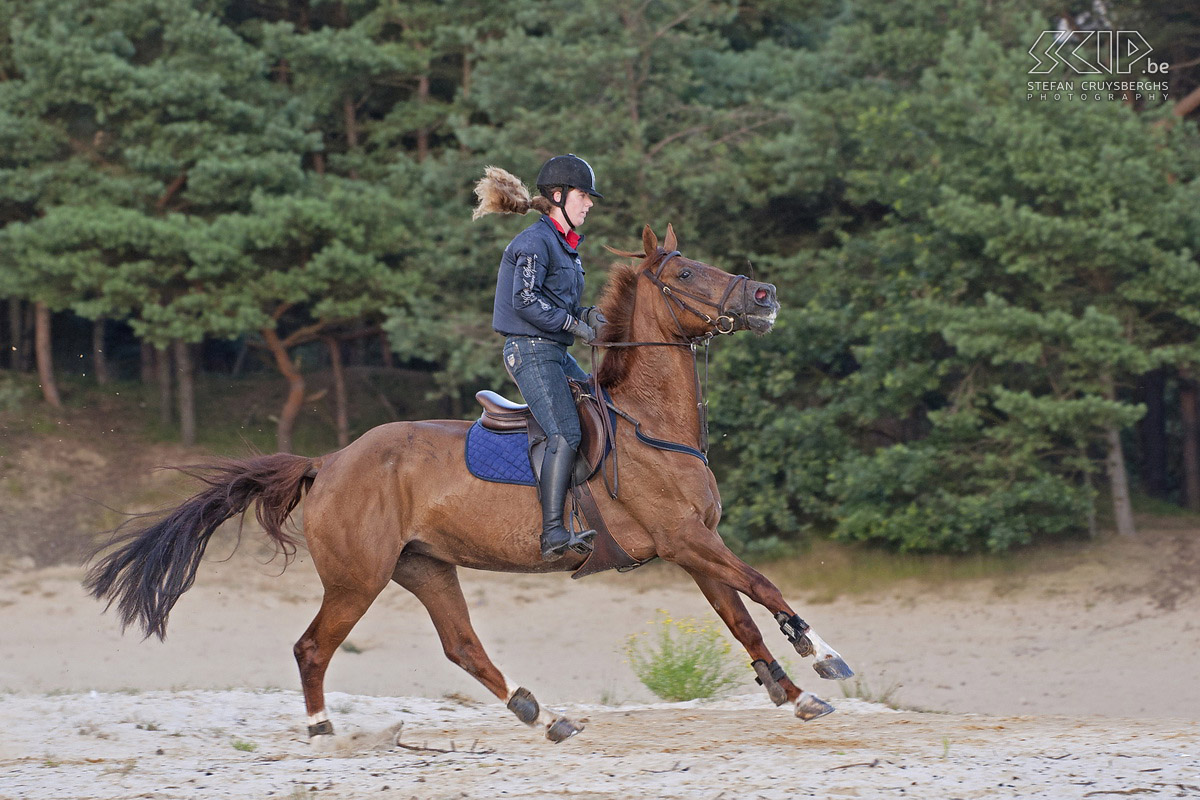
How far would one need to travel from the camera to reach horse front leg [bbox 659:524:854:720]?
6238mm

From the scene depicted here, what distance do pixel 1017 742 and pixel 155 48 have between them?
19857 millimetres

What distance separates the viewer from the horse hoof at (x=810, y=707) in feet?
21.1

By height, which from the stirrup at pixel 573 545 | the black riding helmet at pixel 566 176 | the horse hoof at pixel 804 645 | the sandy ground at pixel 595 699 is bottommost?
the sandy ground at pixel 595 699

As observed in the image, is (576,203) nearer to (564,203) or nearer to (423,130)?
(564,203)

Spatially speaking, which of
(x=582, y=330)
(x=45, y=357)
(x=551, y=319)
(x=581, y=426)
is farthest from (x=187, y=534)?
(x=45, y=357)

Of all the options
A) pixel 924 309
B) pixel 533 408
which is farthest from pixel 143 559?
pixel 924 309

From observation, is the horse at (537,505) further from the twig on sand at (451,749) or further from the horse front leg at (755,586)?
the twig on sand at (451,749)

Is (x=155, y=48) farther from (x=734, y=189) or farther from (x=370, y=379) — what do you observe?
(x=734, y=189)

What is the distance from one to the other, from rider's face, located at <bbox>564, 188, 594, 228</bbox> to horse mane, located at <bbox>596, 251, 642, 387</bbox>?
41 centimetres

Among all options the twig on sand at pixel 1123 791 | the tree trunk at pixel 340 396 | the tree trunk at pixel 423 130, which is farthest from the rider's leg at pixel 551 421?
the tree trunk at pixel 423 130

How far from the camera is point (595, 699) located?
44.3 feet

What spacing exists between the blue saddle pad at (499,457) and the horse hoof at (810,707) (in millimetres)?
1912

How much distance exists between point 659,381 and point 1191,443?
15485mm

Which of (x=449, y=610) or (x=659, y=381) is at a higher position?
(x=659, y=381)
